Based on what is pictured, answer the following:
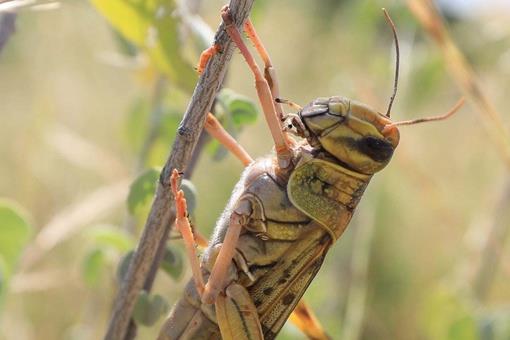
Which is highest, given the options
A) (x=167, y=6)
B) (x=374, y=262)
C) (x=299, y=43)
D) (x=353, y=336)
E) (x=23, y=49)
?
(x=299, y=43)

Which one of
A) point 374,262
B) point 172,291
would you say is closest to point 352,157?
point 172,291

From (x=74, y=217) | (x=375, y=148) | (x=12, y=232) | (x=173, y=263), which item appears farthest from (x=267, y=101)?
(x=74, y=217)

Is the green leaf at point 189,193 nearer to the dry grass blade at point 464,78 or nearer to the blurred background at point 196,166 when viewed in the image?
the blurred background at point 196,166

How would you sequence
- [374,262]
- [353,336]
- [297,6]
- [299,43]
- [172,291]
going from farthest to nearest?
[297,6]
[299,43]
[374,262]
[172,291]
[353,336]

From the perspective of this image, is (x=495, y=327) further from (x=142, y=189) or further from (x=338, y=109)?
(x=142, y=189)

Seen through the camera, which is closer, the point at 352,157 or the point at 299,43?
the point at 352,157

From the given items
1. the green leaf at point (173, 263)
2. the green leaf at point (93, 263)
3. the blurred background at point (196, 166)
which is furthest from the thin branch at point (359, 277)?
the green leaf at point (173, 263)

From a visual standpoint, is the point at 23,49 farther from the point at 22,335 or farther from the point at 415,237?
the point at 415,237
